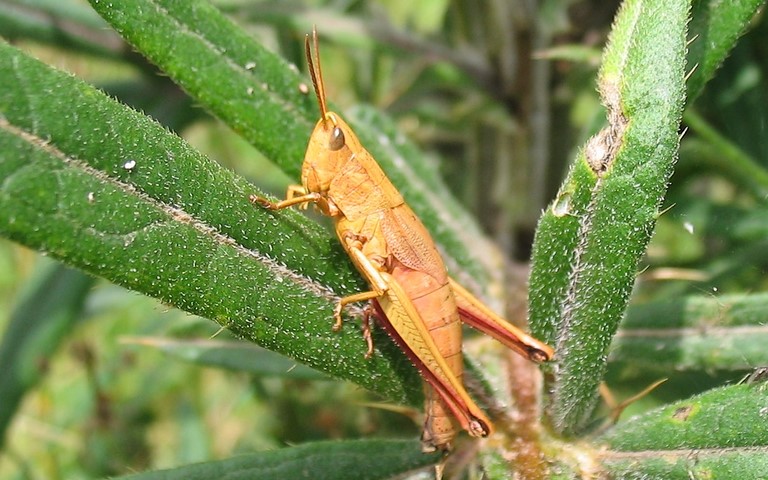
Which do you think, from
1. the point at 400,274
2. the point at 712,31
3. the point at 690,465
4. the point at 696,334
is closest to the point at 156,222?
the point at 400,274

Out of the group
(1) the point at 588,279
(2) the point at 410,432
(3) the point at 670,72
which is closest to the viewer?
(3) the point at 670,72

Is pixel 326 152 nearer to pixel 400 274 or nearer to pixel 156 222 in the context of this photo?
pixel 400 274

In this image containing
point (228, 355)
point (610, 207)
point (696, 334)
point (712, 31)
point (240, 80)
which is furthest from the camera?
point (228, 355)

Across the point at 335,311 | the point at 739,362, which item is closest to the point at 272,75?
the point at 335,311

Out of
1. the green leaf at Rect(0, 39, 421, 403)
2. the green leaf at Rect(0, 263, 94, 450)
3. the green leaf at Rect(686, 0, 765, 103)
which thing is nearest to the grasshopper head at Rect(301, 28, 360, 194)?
the green leaf at Rect(0, 39, 421, 403)

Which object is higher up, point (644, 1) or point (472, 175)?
point (644, 1)

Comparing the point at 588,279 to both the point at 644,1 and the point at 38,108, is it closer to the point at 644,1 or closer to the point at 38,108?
the point at 644,1

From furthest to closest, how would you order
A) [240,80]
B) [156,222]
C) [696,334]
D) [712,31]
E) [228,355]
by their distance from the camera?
[228,355] < [696,334] < [240,80] < [712,31] < [156,222]
